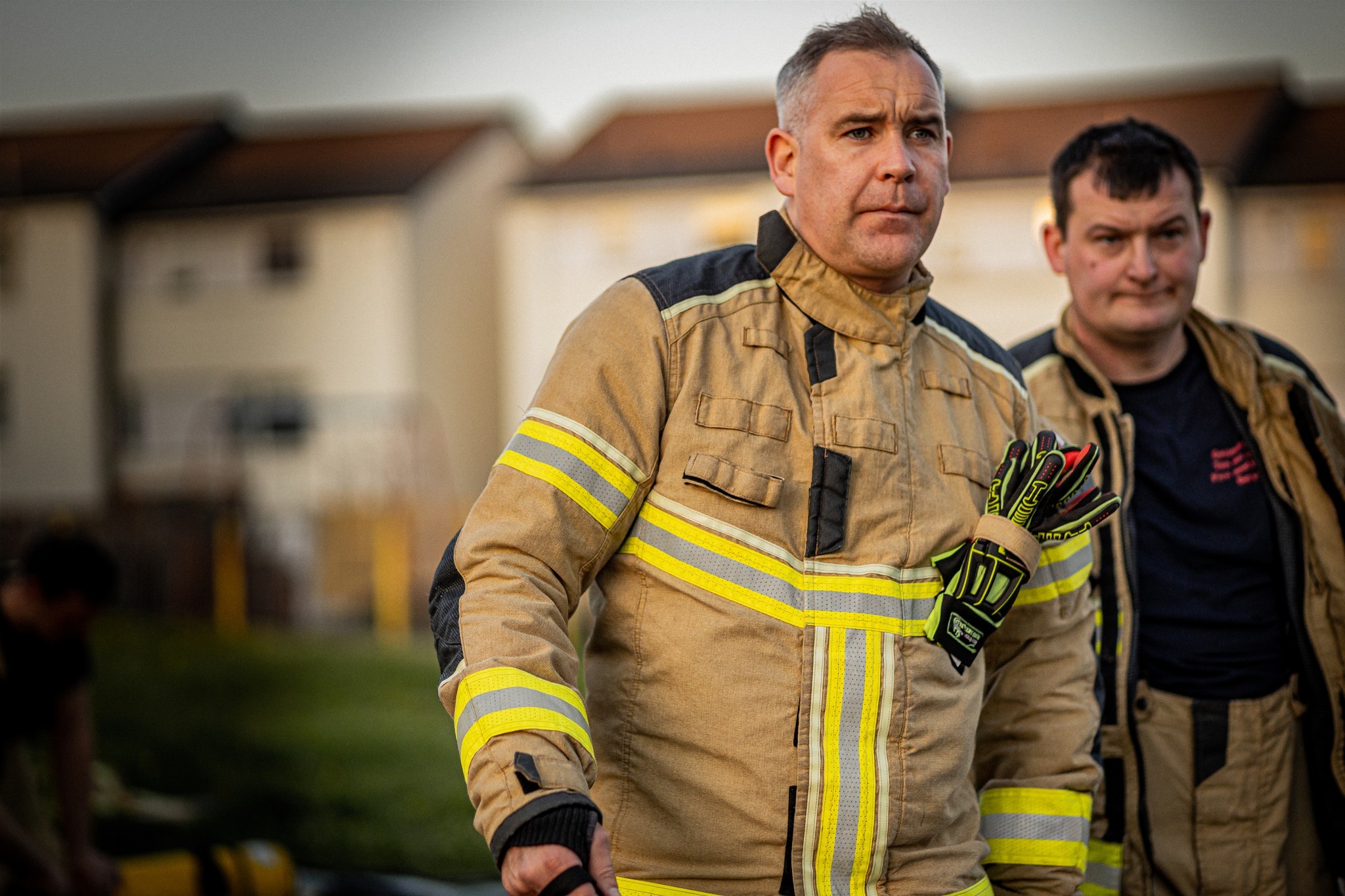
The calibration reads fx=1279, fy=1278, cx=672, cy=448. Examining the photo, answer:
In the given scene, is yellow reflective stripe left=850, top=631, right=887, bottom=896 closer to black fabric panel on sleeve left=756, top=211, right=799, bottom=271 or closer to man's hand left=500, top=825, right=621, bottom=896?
man's hand left=500, top=825, right=621, bottom=896

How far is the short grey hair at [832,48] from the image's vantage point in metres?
1.91

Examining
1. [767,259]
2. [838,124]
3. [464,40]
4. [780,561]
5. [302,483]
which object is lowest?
[302,483]

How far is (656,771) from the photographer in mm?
1726

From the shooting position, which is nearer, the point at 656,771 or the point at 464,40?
the point at 656,771

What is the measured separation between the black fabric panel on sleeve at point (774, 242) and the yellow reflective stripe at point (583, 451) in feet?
1.41

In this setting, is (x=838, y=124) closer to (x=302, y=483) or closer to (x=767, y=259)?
(x=767, y=259)

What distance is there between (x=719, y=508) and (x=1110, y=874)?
1314 millimetres

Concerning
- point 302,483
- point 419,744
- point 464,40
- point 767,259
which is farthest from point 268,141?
point 767,259

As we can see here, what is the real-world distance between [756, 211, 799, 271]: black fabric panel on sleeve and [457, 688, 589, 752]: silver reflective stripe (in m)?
0.75

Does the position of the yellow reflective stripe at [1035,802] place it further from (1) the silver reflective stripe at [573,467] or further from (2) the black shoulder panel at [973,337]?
(1) the silver reflective stripe at [573,467]

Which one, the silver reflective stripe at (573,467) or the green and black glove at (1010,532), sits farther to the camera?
the green and black glove at (1010,532)

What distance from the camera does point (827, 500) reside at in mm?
1768

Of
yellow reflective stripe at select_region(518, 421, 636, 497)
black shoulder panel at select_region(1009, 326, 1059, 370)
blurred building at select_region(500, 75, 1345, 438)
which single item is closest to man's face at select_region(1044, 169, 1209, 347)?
black shoulder panel at select_region(1009, 326, 1059, 370)

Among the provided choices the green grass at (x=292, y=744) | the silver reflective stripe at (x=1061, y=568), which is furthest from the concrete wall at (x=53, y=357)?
the silver reflective stripe at (x=1061, y=568)
